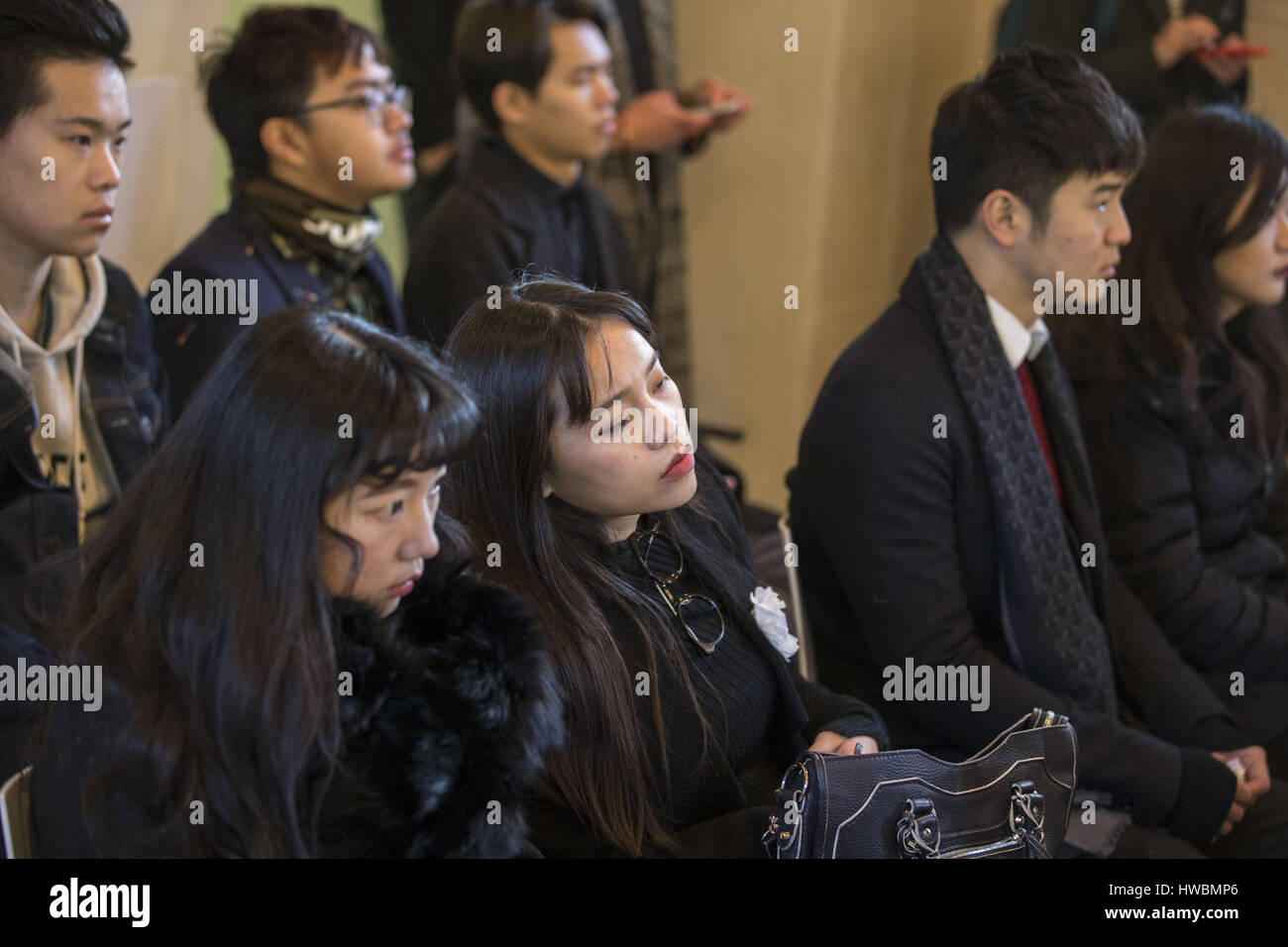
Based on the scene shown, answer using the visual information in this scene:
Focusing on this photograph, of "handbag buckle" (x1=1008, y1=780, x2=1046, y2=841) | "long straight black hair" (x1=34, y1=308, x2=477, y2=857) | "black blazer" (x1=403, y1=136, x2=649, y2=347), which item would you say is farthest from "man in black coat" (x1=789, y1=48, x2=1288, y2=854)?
"black blazer" (x1=403, y1=136, x2=649, y2=347)

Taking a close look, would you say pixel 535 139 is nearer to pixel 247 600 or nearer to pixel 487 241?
pixel 487 241

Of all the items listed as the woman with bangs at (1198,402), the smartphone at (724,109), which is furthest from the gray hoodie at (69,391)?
the smartphone at (724,109)

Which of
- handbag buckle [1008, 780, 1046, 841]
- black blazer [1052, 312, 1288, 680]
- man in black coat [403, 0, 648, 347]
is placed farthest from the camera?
man in black coat [403, 0, 648, 347]

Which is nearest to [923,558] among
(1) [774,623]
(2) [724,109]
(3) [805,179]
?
(1) [774,623]

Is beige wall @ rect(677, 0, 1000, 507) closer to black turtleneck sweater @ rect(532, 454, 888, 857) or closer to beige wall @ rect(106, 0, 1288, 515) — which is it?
beige wall @ rect(106, 0, 1288, 515)

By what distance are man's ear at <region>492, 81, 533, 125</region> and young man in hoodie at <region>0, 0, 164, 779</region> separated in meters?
1.14

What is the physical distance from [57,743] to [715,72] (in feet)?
10.2

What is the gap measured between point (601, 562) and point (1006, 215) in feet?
2.85

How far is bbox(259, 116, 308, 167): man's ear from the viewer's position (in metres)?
2.59

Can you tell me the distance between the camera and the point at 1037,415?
6.98 ft

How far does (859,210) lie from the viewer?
3809 mm

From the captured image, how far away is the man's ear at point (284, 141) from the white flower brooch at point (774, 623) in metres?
1.45
